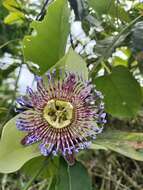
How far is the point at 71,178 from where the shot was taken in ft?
2.12

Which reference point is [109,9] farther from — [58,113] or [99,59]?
[58,113]

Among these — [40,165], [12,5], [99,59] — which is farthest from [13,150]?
[12,5]

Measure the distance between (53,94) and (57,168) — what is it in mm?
91

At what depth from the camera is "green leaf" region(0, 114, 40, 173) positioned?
0.61 meters

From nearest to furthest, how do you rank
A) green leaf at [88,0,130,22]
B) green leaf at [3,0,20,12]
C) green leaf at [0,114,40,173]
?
1. green leaf at [0,114,40,173]
2. green leaf at [88,0,130,22]
3. green leaf at [3,0,20,12]

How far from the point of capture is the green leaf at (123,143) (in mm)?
614

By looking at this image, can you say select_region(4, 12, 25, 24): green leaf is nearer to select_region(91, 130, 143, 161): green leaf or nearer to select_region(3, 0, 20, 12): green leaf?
select_region(3, 0, 20, 12): green leaf

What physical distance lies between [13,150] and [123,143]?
13 centimetres

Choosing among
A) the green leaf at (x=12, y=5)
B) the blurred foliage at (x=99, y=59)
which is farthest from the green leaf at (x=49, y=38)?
the green leaf at (x=12, y=5)

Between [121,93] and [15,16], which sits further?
[15,16]

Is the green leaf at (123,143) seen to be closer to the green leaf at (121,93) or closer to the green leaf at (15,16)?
the green leaf at (121,93)

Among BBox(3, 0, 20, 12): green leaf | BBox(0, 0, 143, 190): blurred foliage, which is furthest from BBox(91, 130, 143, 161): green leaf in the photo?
BBox(3, 0, 20, 12): green leaf

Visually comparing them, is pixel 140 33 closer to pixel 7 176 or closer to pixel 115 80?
pixel 115 80

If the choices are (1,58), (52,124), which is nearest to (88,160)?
(1,58)
